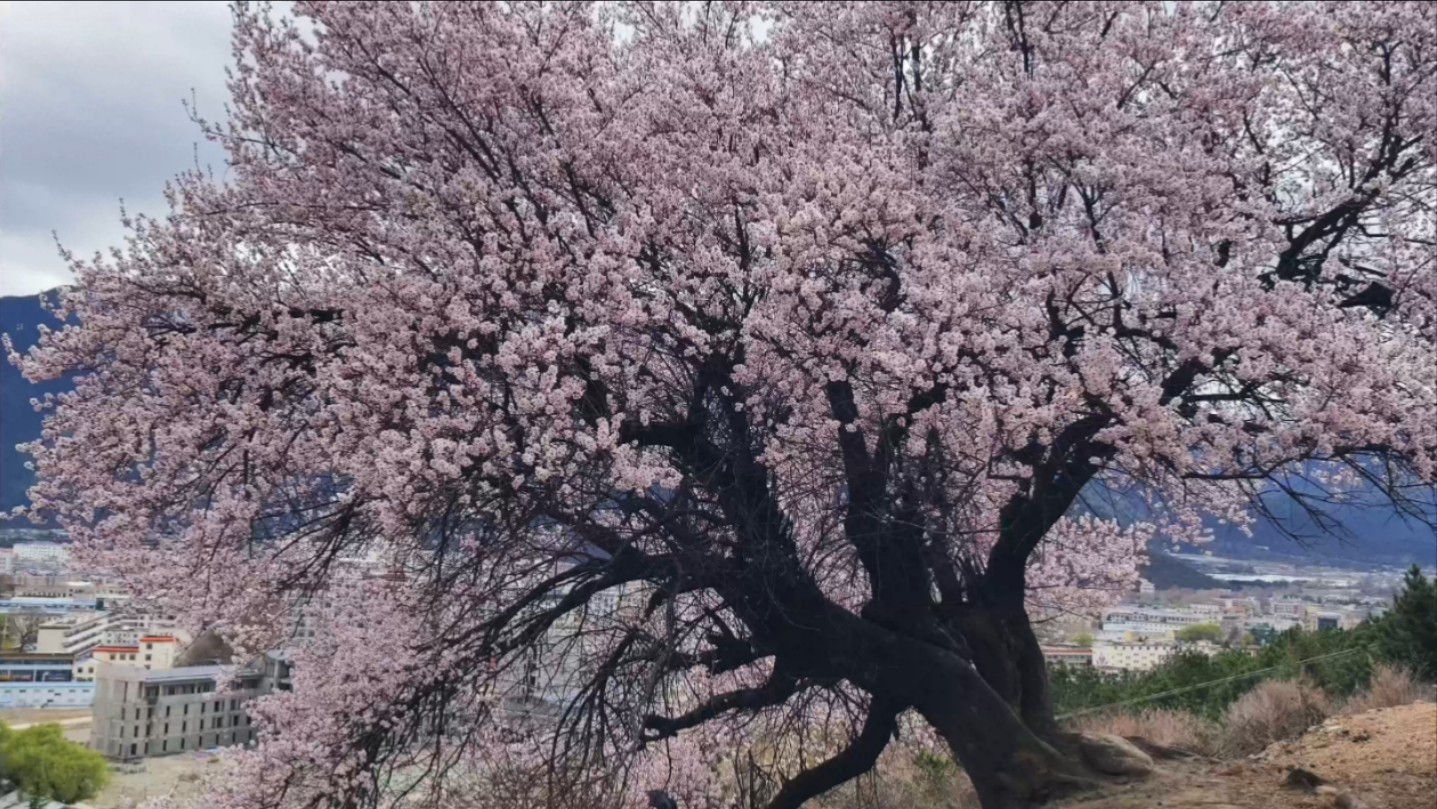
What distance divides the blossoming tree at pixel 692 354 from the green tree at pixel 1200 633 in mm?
11222

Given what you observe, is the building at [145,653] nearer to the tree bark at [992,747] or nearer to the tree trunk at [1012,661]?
the tree bark at [992,747]

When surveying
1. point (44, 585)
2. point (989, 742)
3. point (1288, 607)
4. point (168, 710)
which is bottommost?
point (989, 742)

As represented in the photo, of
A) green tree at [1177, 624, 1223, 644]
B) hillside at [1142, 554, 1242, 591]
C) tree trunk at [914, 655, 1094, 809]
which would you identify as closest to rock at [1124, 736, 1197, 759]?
tree trunk at [914, 655, 1094, 809]

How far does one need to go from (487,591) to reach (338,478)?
148 cm

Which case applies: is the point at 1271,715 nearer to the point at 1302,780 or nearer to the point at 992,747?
the point at 1302,780

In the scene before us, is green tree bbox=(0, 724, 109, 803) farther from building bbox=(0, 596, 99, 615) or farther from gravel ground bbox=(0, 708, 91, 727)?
building bbox=(0, 596, 99, 615)

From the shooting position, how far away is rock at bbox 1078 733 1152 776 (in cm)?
800

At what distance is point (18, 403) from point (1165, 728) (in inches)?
404

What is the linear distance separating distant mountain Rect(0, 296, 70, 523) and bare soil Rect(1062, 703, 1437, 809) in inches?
285

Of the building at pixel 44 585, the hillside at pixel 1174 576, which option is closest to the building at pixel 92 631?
the building at pixel 44 585

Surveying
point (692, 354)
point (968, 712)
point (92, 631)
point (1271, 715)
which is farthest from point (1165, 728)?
point (92, 631)

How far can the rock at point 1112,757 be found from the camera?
8000mm

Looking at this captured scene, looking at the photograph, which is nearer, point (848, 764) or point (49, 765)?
point (49, 765)

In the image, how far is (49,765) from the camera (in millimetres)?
6844
